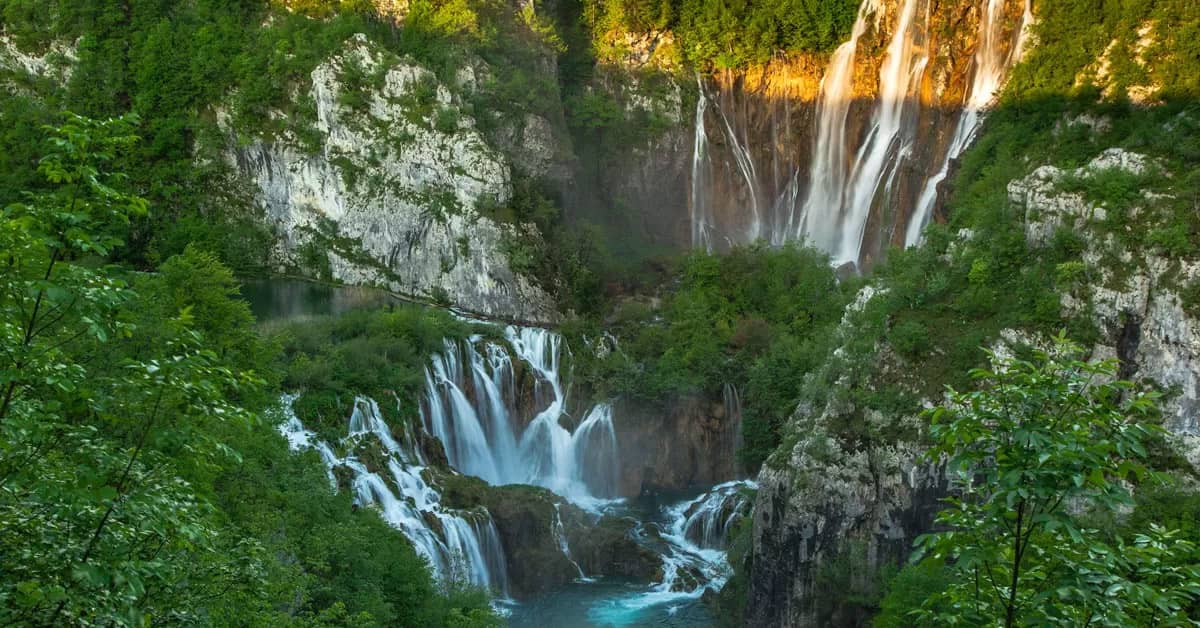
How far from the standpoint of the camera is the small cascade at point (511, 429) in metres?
30.7

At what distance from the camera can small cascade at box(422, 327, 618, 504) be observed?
30703 mm

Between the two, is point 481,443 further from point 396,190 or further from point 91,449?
point 91,449

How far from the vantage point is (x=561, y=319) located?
38.4 m

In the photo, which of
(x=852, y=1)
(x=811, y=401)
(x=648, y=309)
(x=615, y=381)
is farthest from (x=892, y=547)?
(x=852, y=1)

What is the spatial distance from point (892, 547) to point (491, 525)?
9991 millimetres

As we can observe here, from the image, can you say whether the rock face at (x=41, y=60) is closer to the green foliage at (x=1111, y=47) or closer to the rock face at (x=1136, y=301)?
the green foliage at (x=1111, y=47)

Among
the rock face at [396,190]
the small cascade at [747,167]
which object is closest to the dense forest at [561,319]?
the rock face at [396,190]

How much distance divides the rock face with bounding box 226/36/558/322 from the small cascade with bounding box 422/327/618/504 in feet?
19.5

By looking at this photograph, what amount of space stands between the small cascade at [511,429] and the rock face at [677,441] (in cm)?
60

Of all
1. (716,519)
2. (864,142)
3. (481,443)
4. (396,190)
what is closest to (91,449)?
(716,519)

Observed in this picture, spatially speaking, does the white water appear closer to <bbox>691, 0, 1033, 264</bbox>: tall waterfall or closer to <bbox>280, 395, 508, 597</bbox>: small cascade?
<bbox>280, 395, 508, 597</bbox>: small cascade

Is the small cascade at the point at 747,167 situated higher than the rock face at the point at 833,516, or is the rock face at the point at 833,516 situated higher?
the small cascade at the point at 747,167

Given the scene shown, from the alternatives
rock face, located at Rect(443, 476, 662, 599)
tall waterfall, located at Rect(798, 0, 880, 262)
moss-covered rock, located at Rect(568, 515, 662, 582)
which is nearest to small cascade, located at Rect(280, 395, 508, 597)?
rock face, located at Rect(443, 476, 662, 599)

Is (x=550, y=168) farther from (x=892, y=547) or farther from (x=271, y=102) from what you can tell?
(x=892, y=547)
